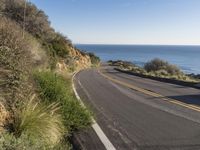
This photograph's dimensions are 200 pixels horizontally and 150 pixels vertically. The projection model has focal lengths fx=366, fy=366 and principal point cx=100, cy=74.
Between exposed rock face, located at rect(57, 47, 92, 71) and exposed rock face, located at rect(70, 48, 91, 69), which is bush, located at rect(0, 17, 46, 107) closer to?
exposed rock face, located at rect(57, 47, 92, 71)

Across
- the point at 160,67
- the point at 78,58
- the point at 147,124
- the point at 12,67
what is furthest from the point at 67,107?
the point at 160,67

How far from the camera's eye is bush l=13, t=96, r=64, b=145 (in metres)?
6.98

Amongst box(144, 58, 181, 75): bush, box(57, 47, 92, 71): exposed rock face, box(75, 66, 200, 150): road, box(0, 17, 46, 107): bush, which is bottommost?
box(144, 58, 181, 75): bush

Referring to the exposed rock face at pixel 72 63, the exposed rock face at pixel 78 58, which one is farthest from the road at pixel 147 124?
the exposed rock face at pixel 78 58

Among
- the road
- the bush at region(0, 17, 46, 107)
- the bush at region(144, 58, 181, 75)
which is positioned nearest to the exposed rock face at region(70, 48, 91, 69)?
the bush at region(144, 58, 181, 75)

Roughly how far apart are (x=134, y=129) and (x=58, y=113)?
190 cm

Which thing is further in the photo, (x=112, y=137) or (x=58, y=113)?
(x=58, y=113)

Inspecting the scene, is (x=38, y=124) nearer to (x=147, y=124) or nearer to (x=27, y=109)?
(x=27, y=109)

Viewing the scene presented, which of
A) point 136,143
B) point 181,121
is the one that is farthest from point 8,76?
point 181,121

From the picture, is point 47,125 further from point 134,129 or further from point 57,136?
point 134,129

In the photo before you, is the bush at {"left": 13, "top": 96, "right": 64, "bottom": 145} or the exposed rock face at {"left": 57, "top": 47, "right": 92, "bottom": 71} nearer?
the bush at {"left": 13, "top": 96, "right": 64, "bottom": 145}

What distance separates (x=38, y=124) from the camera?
7.32 m

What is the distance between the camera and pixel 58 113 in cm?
876

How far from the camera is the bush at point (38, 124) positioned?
6979 mm
